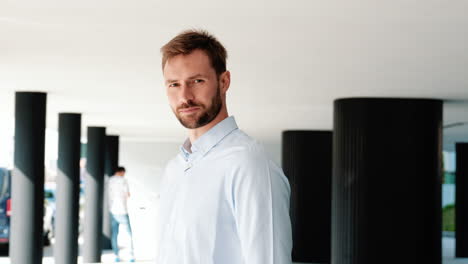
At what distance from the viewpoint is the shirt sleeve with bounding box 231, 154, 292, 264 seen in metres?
1.66

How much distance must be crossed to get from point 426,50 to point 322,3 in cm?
218

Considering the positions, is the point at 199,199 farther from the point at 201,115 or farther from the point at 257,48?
the point at 257,48

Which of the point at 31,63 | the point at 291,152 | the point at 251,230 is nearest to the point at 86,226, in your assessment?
the point at 291,152

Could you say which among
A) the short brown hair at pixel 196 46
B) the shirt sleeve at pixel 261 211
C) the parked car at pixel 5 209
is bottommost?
the parked car at pixel 5 209

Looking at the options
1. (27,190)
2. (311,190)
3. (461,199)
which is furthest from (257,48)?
(461,199)

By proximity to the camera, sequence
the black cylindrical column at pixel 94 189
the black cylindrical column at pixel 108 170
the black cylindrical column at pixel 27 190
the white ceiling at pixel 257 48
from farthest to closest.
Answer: the black cylindrical column at pixel 108 170
the black cylindrical column at pixel 94 189
the black cylindrical column at pixel 27 190
the white ceiling at pixel 257 48

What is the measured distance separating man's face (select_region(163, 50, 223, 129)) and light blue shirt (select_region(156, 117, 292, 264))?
43 mm

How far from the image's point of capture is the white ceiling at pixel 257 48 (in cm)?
519

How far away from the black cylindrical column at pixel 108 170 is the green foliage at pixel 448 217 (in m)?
14.3

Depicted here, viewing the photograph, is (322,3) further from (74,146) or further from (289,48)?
(74,146)

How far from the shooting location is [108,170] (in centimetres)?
2008

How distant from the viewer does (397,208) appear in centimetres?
1066

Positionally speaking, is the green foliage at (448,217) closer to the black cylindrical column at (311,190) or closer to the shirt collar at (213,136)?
the black cylindrical column at (311,190)

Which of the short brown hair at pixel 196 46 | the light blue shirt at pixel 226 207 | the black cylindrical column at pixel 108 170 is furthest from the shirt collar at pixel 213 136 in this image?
the black cylindrical column at pixel 108 170
